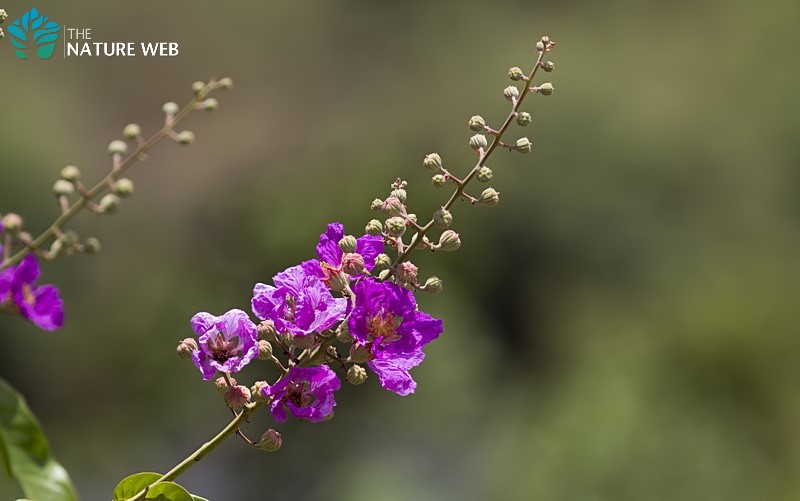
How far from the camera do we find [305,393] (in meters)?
1.09

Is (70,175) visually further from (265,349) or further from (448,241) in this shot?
(448,241)

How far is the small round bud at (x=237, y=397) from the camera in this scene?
107 centimetres

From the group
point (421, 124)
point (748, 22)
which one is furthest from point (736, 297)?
point (748, 22)

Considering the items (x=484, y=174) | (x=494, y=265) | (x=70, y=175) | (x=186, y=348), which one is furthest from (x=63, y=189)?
(x=494, y=265)

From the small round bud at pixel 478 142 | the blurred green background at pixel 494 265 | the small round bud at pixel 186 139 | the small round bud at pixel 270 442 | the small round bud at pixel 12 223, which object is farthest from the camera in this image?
the blurred green background at pixel 494 265

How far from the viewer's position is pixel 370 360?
3.77 feet

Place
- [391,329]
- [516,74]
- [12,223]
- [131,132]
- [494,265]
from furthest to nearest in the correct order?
[494,265] < [516,74] < [391,329] < [131,132] < [12,223]

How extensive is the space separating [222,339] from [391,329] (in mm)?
203

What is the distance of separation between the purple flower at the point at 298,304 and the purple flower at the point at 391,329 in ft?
0.09

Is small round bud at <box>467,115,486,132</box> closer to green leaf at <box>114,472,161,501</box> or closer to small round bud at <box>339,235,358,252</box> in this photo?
small round bud at <box>339,235,358,252</box>

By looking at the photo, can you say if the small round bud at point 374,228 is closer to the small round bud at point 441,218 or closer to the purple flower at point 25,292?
the small round bud at point 441,218

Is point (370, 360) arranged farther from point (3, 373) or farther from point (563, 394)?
point (3, 373)

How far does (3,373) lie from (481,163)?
9.62 meters

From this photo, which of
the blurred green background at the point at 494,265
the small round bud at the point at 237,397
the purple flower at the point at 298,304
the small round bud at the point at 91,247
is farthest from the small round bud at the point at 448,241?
the blurred green background at the point at 494,265
